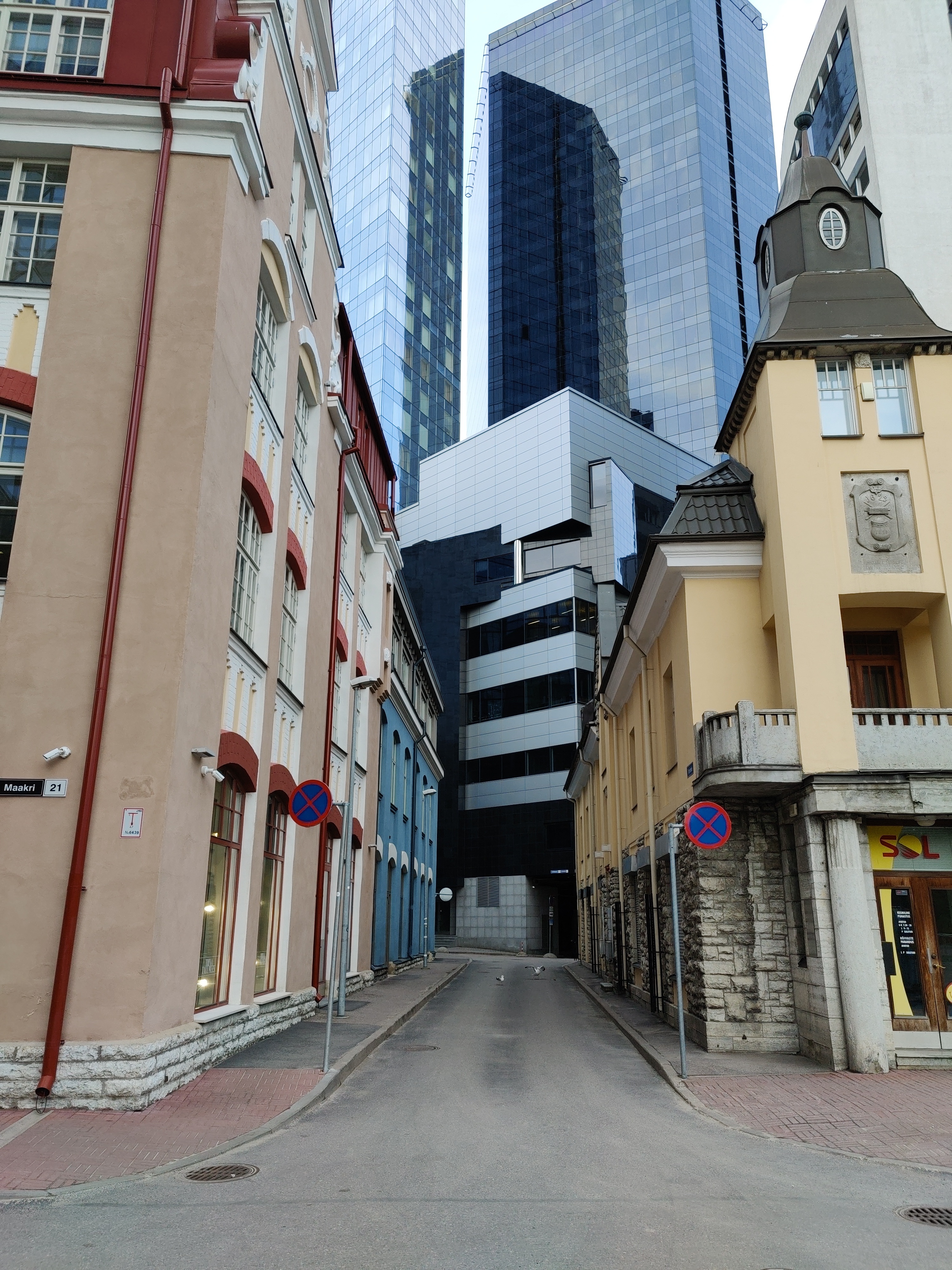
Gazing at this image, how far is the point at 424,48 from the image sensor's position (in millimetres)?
105812

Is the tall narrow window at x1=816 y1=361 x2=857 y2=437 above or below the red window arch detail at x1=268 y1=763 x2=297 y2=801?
above

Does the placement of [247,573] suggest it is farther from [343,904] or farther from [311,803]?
[343,904]

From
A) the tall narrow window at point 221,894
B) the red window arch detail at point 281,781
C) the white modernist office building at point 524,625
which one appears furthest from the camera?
the white modernist office building at point 524,625

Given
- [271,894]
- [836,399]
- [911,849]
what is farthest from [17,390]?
[911,849]

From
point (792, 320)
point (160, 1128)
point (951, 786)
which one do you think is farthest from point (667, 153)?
point (160, 1128)

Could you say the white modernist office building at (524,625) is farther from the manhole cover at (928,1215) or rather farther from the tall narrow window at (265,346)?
the manhole cover at (928,1215)

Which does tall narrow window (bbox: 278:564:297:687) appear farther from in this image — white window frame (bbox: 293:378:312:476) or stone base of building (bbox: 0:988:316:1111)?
stone base of building (bbox: 0:988:316:1111)

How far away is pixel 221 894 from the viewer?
12414 millimetres

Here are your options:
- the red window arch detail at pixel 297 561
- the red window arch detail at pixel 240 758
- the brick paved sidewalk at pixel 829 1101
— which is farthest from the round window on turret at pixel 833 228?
the brick paved sidewalk at pixel 829 1101

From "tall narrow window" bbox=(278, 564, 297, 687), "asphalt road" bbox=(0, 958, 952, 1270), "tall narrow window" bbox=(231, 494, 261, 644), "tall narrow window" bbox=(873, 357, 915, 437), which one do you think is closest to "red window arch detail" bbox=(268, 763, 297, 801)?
"tall narrow window" bbox=(278, 564, 297, 687)

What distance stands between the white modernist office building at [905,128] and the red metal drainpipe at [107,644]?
28490mm

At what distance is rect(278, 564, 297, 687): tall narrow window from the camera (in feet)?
51.8

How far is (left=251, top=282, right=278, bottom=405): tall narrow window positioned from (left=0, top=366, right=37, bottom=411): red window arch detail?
3494 millimetres

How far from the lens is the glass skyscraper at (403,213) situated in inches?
3511
